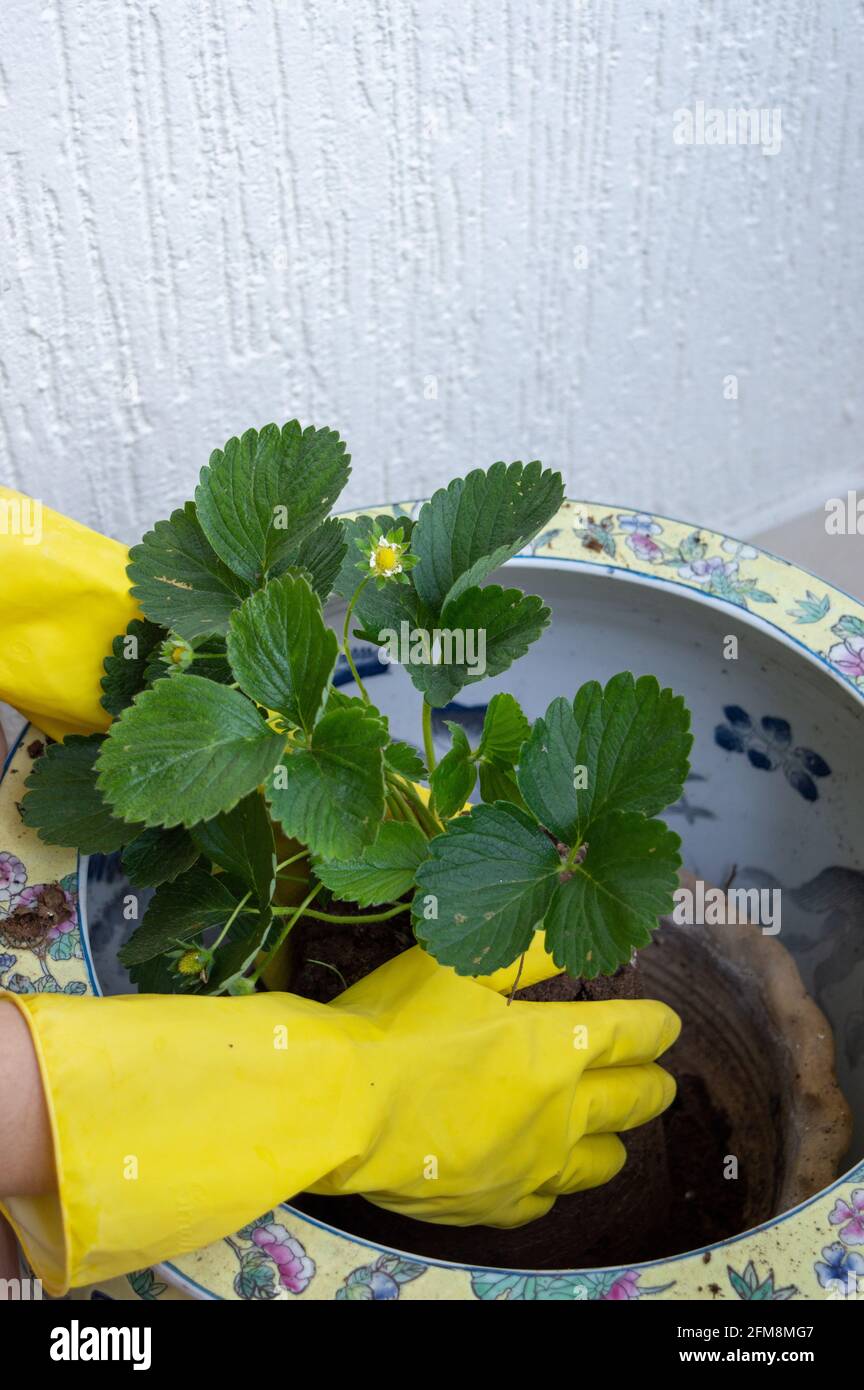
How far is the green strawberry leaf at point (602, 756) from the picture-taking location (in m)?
0.51

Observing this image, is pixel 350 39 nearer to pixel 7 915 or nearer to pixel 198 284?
pixel 198 284

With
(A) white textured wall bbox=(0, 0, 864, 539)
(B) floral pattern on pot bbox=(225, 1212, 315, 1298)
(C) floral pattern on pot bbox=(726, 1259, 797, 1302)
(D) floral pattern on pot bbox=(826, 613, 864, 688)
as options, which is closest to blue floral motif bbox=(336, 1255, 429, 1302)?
(B) floral pattern on pot bbox=(225, 1212, 315, 1298)

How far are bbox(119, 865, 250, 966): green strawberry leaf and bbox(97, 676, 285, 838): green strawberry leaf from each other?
0.36 feet

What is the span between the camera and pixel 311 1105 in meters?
0.52

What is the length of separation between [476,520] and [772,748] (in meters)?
0.30

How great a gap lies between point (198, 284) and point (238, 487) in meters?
0.34

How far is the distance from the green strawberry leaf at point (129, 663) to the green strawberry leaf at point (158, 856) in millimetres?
70

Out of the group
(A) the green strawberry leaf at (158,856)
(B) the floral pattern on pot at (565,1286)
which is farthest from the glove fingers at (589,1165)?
(A) the green strawberry leaf at (158,856)

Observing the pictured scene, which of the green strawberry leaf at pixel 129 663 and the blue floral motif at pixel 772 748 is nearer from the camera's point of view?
the green strawberry leaf at pixel 129 663

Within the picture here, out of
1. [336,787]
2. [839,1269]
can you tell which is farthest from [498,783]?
[839,1269]

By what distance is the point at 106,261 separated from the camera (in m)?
0.77

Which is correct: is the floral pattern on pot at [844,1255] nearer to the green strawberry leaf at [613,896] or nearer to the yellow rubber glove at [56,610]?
the green strawberry leaf at [613,896]

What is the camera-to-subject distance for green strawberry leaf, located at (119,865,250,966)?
559 mm

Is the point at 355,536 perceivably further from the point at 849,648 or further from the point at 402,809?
the point at 849,648
